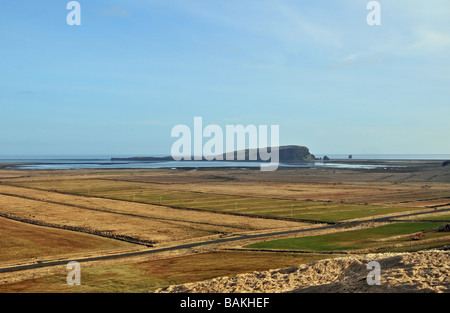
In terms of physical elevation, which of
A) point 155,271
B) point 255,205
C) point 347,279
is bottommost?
point 255,205

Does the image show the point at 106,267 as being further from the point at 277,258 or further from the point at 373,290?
the point at 373,290

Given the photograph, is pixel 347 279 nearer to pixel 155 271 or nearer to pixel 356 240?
pixel 155 271

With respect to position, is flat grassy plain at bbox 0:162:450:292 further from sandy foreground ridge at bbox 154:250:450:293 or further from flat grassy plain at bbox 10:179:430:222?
sandy foreground ridge at bbox 154:250:450:293

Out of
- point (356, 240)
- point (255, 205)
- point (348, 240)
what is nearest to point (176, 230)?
→ point (348, 240)

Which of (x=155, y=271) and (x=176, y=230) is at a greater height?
(x=155, y=271)

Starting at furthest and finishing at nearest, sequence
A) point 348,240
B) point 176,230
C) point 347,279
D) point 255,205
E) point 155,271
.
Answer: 1. point 255,205
2. point 176,230
3. point 348,240
4. point 155,271
5. point 347,279

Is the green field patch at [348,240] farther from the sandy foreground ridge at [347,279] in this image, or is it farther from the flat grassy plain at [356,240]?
the sandy foreground ridge at [347,279]

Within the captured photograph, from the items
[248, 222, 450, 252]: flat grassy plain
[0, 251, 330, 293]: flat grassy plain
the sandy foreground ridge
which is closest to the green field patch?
[248, 222, 450, 252]: flat grassy plain
